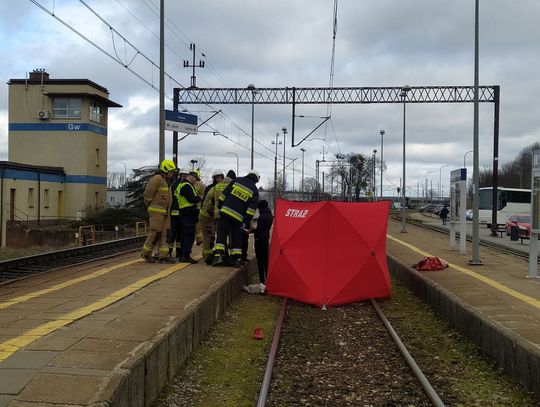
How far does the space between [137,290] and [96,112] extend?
144 feet

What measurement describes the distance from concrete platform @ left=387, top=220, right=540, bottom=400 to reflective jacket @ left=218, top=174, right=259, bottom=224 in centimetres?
391

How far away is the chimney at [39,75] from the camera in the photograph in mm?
48091

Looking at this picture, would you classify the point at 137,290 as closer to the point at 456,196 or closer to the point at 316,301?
the point at 316,301

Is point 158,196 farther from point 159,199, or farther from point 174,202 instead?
point 174,202

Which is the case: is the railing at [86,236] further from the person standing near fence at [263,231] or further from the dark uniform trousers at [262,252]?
the person standing near fence at [263,231]

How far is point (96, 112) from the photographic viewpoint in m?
49.7

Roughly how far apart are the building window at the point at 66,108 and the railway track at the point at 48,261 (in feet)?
101

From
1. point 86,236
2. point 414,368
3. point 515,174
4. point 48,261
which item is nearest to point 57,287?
point 414,368

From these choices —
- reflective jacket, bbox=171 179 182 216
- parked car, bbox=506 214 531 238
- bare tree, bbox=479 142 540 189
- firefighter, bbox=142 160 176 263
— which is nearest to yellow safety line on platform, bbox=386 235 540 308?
reflective jacket, bbox=171 179 182 216

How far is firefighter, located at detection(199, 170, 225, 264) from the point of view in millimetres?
12539

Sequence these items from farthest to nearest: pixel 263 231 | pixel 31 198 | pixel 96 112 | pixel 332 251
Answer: pixel 96 112 → pixel 31 198 → pixel 263 231 → pixel 332 251

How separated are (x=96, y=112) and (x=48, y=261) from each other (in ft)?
122

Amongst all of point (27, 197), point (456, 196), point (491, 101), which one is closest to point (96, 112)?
point (27, 197)

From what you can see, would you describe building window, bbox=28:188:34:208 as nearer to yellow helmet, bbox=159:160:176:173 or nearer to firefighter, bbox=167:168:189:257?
firefighter, bbox=167:168:189:257
